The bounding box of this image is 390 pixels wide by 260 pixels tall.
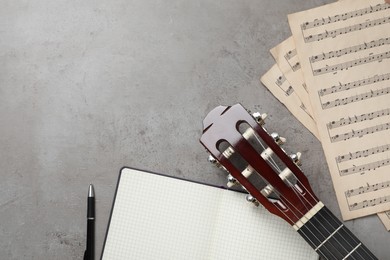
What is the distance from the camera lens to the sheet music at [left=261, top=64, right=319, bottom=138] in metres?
1.60

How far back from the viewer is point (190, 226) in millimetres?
1539

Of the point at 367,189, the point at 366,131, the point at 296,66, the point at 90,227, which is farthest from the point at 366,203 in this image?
the point at 90,227

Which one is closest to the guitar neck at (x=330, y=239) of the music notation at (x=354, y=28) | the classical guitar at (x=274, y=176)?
the classical guitar at (x=274, y=176)

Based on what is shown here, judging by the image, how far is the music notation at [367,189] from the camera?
1558 mm

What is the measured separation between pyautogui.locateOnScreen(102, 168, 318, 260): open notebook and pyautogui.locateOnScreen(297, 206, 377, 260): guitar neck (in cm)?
13

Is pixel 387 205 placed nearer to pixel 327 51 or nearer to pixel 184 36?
pixel 327 51

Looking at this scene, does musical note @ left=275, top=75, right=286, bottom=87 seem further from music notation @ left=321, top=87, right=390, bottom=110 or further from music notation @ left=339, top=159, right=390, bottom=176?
music notation @ left=339, top=159, right=390, bottom=176

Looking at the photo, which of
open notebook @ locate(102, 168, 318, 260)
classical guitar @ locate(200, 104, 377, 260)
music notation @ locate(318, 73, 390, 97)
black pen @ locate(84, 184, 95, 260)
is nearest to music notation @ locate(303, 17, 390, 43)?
music notation @ locate(318, 73, 390, 97)

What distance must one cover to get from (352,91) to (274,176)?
37 cm

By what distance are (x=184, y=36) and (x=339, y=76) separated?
1.34ft

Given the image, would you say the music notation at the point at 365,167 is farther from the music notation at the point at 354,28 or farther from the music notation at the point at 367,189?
the music notation at the point at 354,28

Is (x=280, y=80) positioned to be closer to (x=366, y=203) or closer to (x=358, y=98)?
(x=358, y=98)

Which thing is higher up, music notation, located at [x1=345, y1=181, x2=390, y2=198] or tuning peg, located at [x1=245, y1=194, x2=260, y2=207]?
tuning peg, located at [x1=245, y1=194, x2=260, y2=207]

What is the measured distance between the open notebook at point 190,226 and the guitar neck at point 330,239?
0.13 meters
